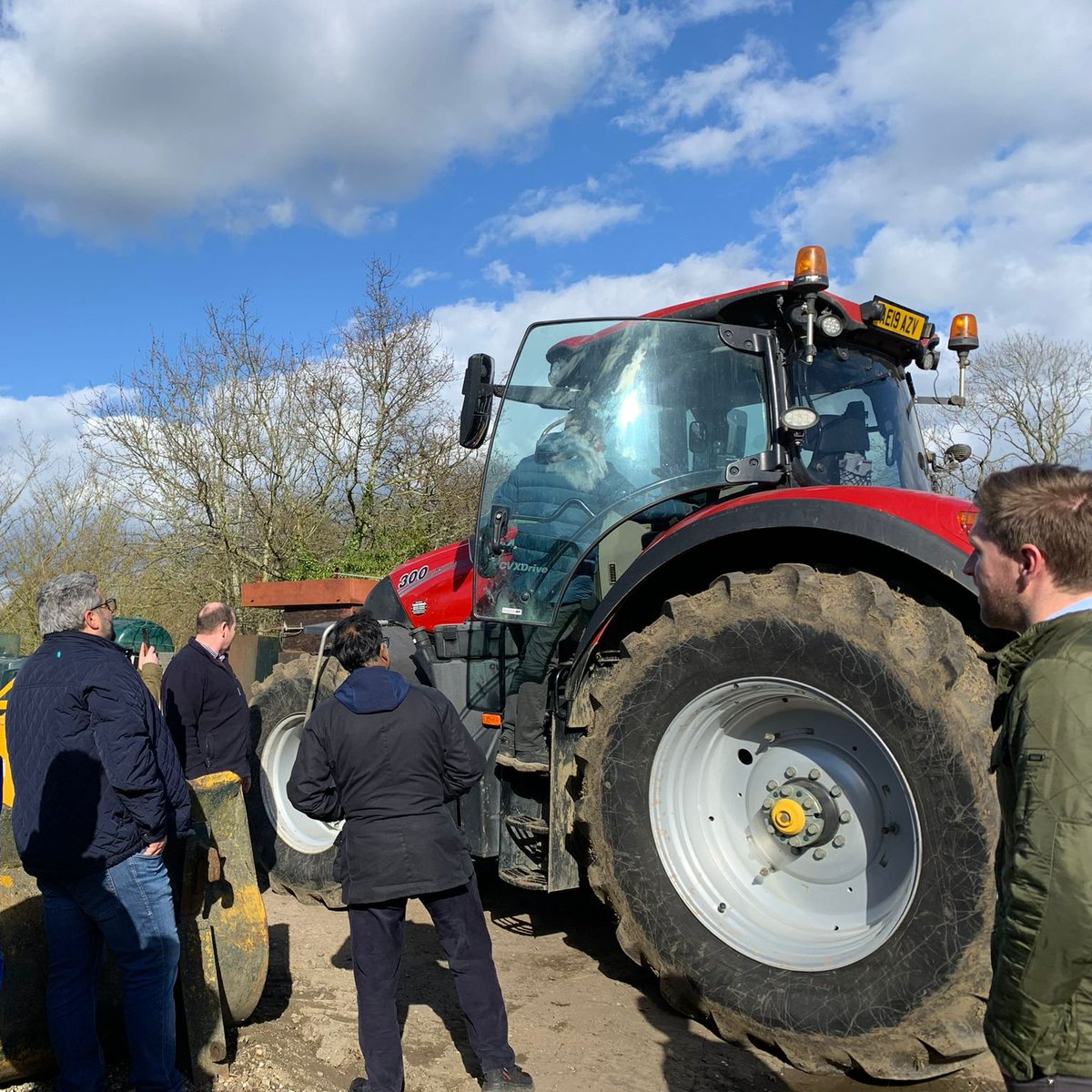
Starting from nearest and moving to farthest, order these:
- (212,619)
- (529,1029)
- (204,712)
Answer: (529,1029) < (204,712) < (212,619)

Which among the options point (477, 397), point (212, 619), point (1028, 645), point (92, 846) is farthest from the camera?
point (212, 619)

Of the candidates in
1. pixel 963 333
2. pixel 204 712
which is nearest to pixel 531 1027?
pixel 204 712

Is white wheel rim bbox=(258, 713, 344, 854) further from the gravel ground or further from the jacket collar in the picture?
the jacket collar

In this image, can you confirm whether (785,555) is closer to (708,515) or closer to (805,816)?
(708,515)

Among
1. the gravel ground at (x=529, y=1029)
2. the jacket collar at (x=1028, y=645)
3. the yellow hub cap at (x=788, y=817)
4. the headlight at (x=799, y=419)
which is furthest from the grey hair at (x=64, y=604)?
the jacket collar at (x=1028, y=645)

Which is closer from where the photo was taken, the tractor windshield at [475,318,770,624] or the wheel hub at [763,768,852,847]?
the wheel hub at [763,768,852,847]

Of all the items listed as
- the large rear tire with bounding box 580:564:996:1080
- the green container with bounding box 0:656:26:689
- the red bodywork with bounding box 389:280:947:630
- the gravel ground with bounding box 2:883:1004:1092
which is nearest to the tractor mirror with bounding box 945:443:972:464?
the red bodywork with bounding box 389:280:947:630

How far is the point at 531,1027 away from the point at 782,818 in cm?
126

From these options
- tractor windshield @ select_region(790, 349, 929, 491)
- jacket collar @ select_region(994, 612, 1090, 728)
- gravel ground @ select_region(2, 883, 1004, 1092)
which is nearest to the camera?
jacket collar @ select_region(994, 612, 1090, 728)

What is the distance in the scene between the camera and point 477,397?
456cm

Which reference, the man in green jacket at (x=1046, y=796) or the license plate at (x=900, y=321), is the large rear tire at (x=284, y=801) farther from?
the man in green jacket at (x=1046, y=796)

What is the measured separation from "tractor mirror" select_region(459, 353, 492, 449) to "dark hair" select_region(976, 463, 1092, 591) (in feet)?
10.0

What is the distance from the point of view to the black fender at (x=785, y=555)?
328cm

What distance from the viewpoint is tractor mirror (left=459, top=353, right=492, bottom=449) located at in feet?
14.8
